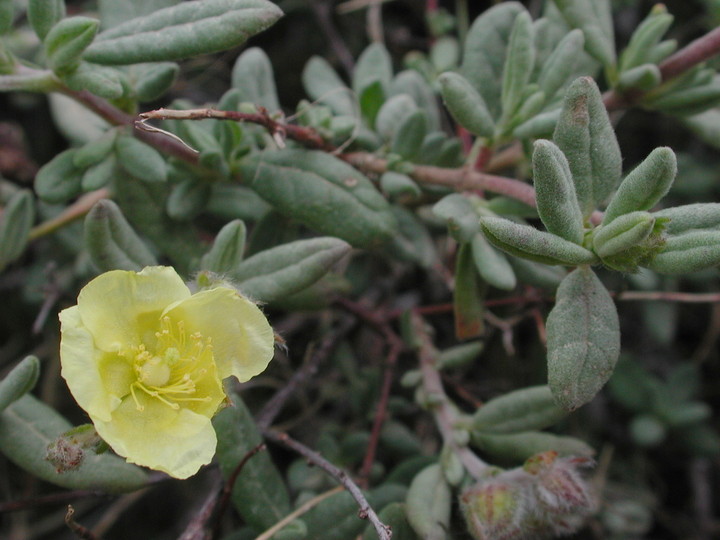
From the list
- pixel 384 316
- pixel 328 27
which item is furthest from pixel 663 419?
pixel 328 27

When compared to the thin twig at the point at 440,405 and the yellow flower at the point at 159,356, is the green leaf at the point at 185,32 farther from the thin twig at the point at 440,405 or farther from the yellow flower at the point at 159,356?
the thin twig at the point at 440,405

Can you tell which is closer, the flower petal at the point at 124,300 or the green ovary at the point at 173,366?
the flower petal at the point at 124,300

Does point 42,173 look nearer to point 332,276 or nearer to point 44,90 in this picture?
point 44,90

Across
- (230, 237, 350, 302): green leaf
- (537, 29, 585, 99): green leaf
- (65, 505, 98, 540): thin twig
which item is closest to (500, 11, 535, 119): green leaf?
(537, 29, 585, 99): green leaf

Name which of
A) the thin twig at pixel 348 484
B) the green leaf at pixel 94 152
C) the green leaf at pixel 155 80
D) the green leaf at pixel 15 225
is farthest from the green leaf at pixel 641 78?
the green leaf at pixel 15 225

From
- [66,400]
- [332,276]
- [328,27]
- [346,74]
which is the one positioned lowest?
[66,400]
